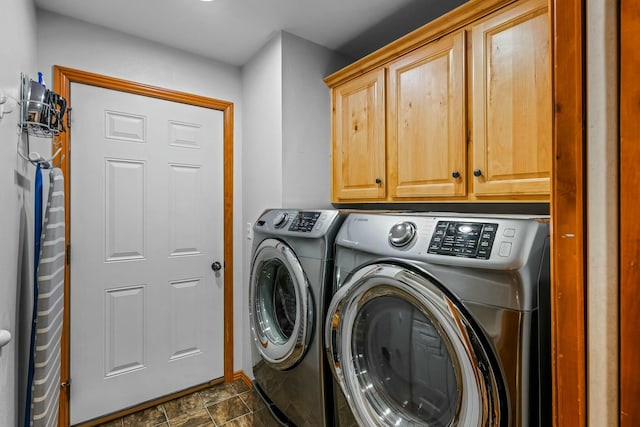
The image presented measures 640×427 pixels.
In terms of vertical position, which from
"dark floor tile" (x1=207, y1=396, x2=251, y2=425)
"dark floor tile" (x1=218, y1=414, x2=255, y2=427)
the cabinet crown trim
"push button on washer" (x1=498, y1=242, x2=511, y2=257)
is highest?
the cabinet crown trim

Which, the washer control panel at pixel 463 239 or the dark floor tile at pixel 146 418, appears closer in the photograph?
the washer control panel at pixel 463 239

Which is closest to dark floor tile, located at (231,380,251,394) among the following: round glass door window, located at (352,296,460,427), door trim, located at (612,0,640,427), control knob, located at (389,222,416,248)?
round glass door window, located at (352,296,460,427)

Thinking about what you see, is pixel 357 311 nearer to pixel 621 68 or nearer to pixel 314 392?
pixel 314 392

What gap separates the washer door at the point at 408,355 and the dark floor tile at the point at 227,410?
4.01 feet

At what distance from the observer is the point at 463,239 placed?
2.97 ft

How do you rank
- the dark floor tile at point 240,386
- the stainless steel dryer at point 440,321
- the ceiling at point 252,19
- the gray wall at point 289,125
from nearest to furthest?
the stainless steel dryer at point 440,321, the ceiling at point 252,19, the gray wall at point 289,125, the dark floor tile at point 240,386

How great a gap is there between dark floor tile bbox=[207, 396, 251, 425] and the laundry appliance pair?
0.82m

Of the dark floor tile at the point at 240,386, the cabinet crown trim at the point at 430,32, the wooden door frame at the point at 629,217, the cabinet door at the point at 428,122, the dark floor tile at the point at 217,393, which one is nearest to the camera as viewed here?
the wooden door frame at the point at 629,217

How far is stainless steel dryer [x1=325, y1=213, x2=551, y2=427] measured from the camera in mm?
764

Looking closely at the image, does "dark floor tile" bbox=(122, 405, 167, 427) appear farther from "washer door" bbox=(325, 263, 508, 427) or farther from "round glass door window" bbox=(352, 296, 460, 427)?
"round glass door window" bbox=(352, 296, 460, 427)

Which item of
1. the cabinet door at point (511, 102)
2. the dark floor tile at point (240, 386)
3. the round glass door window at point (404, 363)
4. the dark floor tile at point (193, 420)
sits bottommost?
the dark floor tile at point (193, 420)

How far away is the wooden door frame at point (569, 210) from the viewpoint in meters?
0.49

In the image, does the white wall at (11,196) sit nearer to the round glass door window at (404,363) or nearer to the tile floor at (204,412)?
the tile floor at (204,412)

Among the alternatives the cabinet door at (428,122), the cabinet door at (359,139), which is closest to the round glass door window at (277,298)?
the cabinet door at (359,139)
